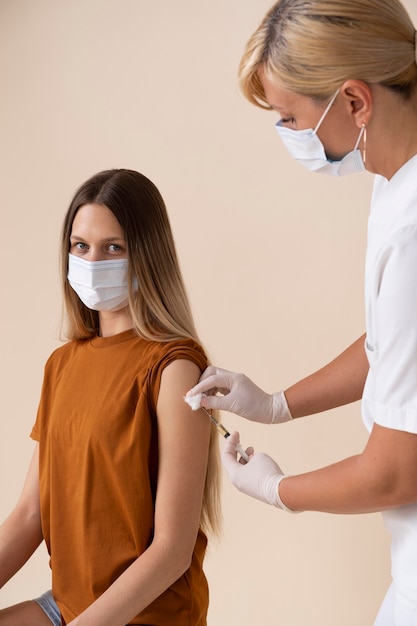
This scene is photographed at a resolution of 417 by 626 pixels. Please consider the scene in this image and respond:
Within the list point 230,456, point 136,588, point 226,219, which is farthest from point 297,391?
point 226,219

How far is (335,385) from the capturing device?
149 centimetres

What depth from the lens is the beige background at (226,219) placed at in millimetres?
2318

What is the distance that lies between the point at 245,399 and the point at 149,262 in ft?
1.03

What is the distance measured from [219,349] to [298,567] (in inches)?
26.2

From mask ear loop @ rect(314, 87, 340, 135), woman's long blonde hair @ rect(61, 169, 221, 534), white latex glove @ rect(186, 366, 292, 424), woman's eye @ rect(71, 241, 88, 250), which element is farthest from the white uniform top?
woman's eye @ rect(71, 241, 88, 250)

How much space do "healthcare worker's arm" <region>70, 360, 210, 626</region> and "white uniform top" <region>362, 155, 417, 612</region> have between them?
0.41 metres

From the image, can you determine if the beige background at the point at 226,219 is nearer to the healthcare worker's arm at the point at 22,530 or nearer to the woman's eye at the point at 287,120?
the healthcare worker's arm at the point at 22,530

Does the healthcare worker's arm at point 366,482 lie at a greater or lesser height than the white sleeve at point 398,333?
lesser

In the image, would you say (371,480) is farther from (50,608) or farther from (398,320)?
(50,608)

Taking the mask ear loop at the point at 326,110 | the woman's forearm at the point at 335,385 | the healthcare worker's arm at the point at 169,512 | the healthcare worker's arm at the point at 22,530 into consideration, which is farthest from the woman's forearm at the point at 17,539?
the mask ear loop at the point at 326,110

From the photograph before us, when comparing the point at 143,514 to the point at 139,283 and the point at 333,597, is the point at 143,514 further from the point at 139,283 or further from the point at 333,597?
the point at 333,597

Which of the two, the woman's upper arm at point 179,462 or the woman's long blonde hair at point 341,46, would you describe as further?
the woman's upper arm at point 179,462

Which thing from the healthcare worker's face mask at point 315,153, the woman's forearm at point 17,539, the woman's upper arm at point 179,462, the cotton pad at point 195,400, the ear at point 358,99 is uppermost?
the ear at point 358,99

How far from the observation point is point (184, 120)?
2.50 metres
